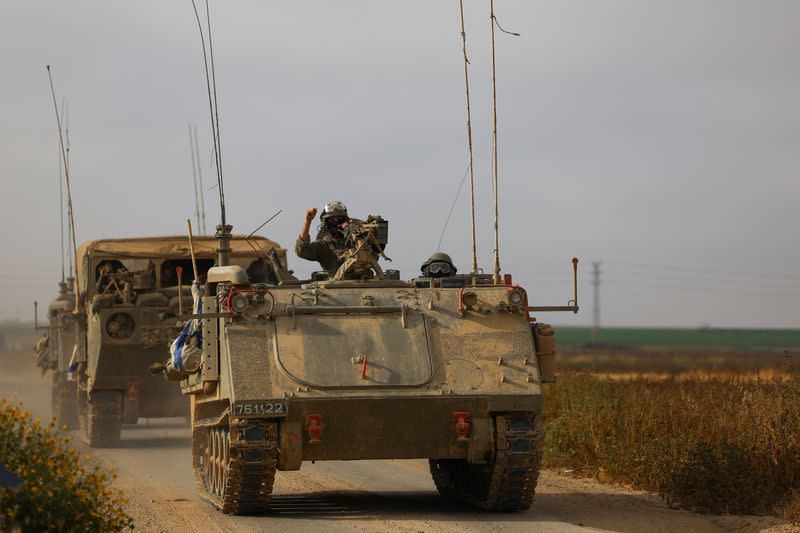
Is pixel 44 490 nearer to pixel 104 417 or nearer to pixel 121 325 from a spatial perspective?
pixel 121 325

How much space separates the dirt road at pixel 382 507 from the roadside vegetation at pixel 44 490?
2506 mm

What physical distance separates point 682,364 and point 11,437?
111ft

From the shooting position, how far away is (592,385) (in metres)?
22.8

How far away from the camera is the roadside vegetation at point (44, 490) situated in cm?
992

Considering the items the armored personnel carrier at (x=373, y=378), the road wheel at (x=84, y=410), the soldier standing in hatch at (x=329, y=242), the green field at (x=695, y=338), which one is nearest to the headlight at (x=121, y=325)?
the road wheel at (x=84, y=410)

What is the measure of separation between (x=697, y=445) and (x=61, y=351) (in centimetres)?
1679

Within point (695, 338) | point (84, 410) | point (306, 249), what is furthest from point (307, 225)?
point (695, 338)

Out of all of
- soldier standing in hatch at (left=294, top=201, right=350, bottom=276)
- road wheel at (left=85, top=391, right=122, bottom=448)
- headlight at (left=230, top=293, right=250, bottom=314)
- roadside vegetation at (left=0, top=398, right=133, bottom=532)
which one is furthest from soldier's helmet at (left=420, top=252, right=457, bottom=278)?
road wheel at (left=85, top=391, right=122, bottom=448)

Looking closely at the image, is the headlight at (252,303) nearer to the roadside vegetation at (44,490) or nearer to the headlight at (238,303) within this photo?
the headlight at (238,303)

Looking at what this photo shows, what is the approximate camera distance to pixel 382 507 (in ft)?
49.3

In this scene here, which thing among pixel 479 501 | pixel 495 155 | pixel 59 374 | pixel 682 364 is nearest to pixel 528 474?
pixel 479 501

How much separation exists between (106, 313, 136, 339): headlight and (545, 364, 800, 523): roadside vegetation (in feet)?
22.8

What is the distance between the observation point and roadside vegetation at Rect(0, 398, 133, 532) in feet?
32.6

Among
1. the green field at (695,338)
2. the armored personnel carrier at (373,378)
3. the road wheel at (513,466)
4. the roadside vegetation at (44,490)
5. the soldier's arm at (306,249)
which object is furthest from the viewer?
the green field at (695,338)
